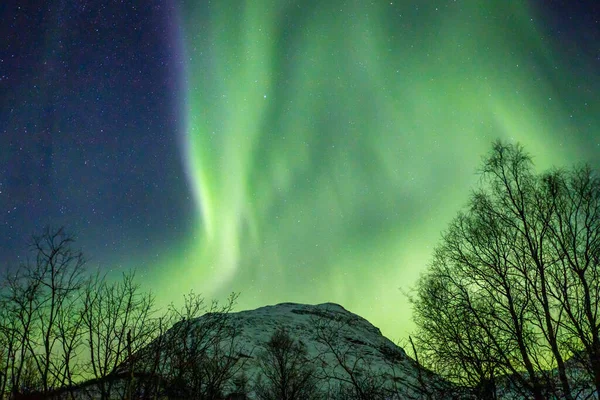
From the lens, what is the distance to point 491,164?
1481cm

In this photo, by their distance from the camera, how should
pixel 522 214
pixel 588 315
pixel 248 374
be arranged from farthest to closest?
1. pixel 248 374
2. pixel 522 214
3. pixel 588 315

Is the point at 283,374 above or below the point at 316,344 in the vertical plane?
below

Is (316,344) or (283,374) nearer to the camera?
(283,374)

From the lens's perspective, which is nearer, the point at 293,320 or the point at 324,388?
→ the point at 324,388

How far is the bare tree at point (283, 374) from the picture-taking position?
30094 millimetres

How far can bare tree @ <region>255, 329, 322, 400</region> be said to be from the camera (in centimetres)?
3009

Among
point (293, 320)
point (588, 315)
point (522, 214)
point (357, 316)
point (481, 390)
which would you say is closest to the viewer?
point (481, 390)

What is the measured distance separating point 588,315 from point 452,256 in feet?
16.4

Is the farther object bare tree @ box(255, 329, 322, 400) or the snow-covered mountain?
the snow-covered mountain

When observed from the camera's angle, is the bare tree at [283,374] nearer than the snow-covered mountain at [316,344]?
Yes

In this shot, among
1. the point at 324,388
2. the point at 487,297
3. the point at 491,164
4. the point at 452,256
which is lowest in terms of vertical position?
the point at 324,388

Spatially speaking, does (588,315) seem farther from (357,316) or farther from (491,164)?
(357,316)

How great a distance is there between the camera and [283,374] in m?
33.5

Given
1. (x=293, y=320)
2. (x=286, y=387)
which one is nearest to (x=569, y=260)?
(x=286, y=387)
